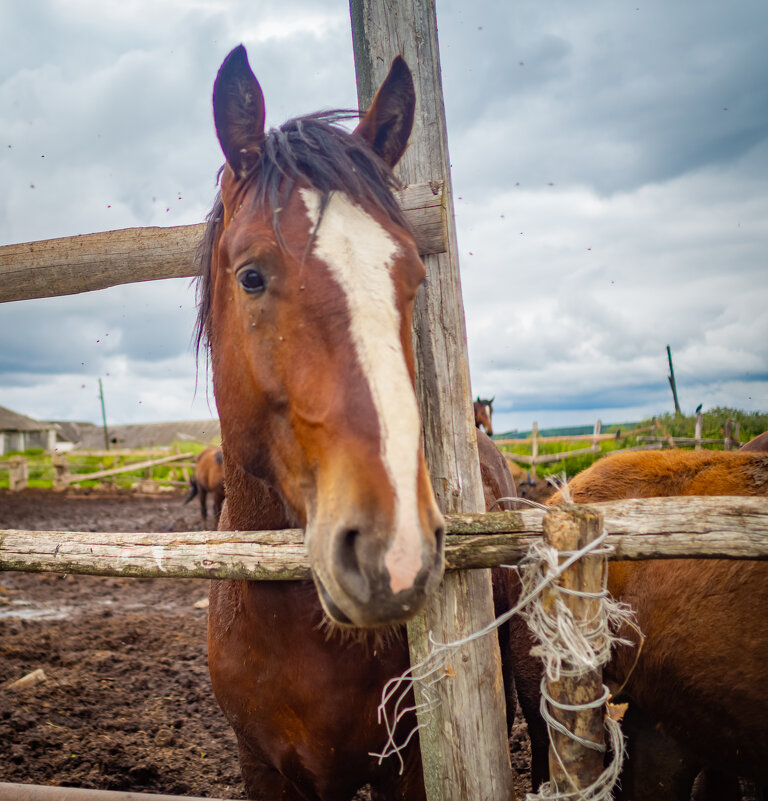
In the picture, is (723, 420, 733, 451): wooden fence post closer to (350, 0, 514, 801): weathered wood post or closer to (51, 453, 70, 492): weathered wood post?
(350, 0, 514, 801): weathered wood post

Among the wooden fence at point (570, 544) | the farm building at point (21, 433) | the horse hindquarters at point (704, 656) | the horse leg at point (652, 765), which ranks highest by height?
the farm building at point (21, 433)

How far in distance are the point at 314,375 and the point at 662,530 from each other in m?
1.01

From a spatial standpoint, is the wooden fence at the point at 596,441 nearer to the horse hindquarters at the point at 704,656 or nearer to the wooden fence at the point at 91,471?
the wooden fence at the point at 91,471

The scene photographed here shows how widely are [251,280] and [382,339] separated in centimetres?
44

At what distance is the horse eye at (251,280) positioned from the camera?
5.04 ft

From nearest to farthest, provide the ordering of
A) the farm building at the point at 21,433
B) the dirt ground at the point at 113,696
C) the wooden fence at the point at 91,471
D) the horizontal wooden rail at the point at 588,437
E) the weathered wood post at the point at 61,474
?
the dirt ground at the point at 113,696 < the horizontal wooden rail at the point at 588,437 < the wooden fence at the point at 91,471 < the weathered wood post at the point at 61,474 < the farm building at the point at 21,433

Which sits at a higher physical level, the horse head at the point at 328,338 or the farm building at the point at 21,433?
the farm building at the point at 21,433

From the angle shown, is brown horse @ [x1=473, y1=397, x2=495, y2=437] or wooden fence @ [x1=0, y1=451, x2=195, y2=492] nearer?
brown horse @ [x1=473, y1=397, x2=495, y2=437]

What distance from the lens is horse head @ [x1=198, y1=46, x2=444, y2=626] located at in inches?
45.9

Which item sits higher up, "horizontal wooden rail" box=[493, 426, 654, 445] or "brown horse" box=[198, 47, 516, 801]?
"brown horse" box=[198, 47, 516, 801]

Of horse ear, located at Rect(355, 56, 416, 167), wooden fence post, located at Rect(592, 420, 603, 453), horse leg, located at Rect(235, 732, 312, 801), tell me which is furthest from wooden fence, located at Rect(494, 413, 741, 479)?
horse ear, located at Rect(355, 56, 416, 167)

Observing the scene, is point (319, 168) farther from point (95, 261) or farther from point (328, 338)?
point (95, 261)

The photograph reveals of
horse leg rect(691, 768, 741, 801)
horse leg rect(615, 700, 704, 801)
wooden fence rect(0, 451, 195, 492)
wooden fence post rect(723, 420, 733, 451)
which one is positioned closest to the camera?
horse leg rect(615, 700, 704, 801)

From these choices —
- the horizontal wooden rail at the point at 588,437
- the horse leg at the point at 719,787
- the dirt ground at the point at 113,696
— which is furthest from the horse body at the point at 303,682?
the horizontal wooden rail at the point at 588,437
